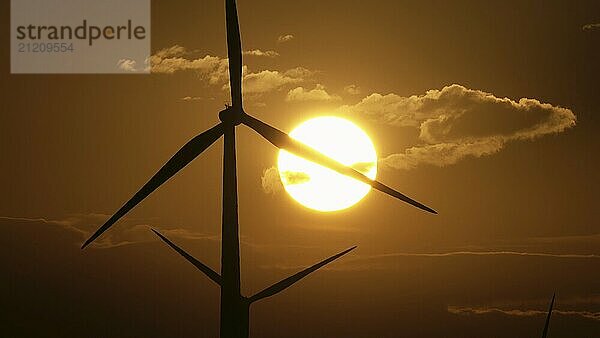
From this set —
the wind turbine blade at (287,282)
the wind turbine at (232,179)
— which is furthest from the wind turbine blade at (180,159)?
the wind turbine blade at (287,282)

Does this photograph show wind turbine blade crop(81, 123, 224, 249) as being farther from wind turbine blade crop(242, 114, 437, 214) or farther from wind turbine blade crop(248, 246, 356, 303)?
wind turbine blade crop(248, 246, 356, 303)

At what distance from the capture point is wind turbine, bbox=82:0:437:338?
32375mm

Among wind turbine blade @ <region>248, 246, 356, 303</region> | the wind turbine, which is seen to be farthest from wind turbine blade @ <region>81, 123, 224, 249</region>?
wind turbine blade @ <region>248, 246, 356, 303</region>

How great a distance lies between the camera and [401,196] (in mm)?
32562

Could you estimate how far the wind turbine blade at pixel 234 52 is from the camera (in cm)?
3675

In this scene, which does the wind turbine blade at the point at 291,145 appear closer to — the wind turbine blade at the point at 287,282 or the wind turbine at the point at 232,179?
the wind turbine at the point at 232,179

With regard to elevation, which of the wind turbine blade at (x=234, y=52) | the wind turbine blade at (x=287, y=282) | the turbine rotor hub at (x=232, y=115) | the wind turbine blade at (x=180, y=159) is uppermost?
the wind turbine blade at (x=234, y=52)

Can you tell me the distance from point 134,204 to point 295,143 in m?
7.40

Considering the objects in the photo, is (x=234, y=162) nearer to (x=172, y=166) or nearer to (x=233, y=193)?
(x=233, y=193)

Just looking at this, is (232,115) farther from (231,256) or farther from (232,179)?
(231,256)

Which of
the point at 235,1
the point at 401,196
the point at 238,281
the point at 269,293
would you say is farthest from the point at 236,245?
the point at 235,1

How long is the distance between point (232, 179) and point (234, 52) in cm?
804

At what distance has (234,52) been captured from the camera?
38.2m

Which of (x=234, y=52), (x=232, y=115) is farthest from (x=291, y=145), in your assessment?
(x=234, y=52)
